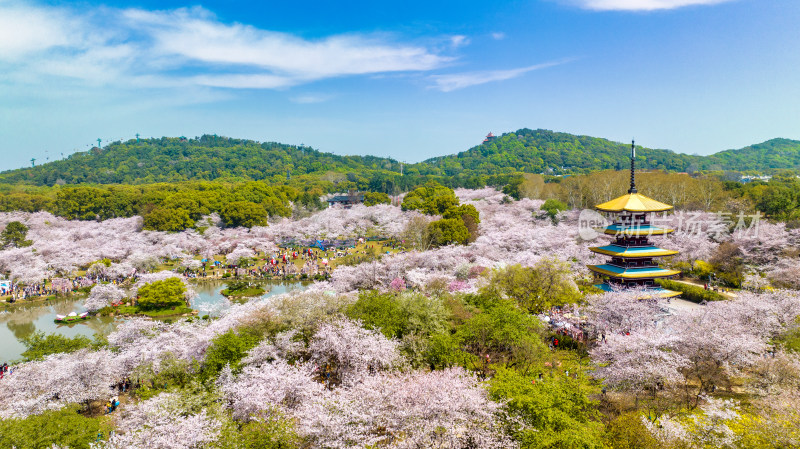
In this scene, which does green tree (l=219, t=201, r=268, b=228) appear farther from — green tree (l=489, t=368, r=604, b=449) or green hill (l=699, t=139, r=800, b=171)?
green hill (l=699, t=139, r=800, b=171)

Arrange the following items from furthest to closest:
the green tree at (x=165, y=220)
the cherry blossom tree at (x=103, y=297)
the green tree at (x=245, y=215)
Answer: the green tree at (x=245, y=215), the green tree at (x=165, y=220), the cherry blossom tree at (x=103, y=297)

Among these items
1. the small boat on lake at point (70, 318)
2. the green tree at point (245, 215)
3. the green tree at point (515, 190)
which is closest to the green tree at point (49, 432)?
the small boat on lake at point (70, 318)

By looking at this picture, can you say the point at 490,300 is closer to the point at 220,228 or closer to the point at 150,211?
the point at 220,228

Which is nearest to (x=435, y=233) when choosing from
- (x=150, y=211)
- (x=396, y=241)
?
(x=396, y=241)

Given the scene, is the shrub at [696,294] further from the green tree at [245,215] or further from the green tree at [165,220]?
the green tree at [165,220]

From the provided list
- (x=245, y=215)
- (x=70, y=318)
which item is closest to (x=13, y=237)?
(x=245, y=215)

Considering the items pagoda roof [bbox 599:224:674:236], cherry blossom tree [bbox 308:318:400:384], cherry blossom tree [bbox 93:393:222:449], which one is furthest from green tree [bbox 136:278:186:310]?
pagoda roof [bbox 599:224:674:236]
